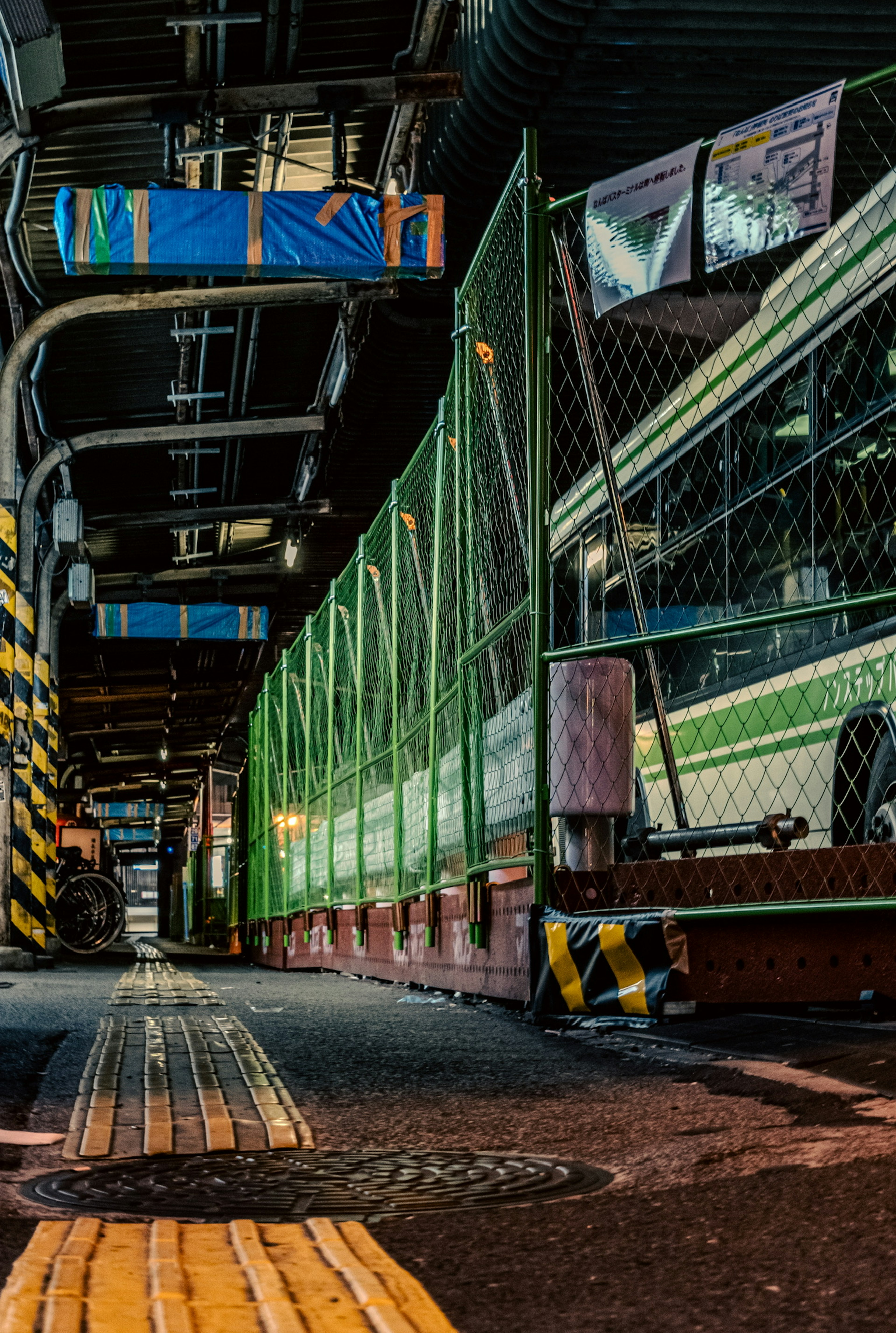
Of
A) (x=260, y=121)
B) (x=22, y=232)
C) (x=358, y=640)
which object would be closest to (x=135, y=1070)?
(x=358, y=640)

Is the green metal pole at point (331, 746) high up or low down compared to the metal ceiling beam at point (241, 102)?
down

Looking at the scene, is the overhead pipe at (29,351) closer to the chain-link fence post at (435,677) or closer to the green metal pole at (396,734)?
the green metal pole at (396,734)

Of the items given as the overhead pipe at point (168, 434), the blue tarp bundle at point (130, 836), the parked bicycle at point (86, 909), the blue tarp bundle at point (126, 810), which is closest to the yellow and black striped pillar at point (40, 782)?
the overhead pipe at point (168, 434)

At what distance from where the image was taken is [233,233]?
1109 centimetres

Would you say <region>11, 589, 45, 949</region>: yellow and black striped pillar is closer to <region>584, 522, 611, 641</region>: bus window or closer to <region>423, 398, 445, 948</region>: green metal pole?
<region>584, 522, 611, 641</region>: bus window

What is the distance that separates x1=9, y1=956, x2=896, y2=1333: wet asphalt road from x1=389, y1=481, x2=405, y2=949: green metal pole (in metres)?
2.83

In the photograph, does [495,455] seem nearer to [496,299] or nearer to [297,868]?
[496,299]

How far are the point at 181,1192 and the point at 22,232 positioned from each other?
1190 cm

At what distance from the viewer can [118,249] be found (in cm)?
1105

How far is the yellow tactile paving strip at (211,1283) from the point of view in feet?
6.05

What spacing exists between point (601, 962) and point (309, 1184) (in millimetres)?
2472

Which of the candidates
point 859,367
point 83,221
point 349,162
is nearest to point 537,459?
point 859,367

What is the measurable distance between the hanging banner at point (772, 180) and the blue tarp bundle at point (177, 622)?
17.5 metres

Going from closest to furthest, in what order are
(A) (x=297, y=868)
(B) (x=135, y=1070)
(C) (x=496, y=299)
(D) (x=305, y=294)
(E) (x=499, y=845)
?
(B) (x=135, y=1070)
(E) (x=499, y=845)
(C) (x=496, y=299)
(D) (x=305, y=294)
(A) (x=297, y=868)
